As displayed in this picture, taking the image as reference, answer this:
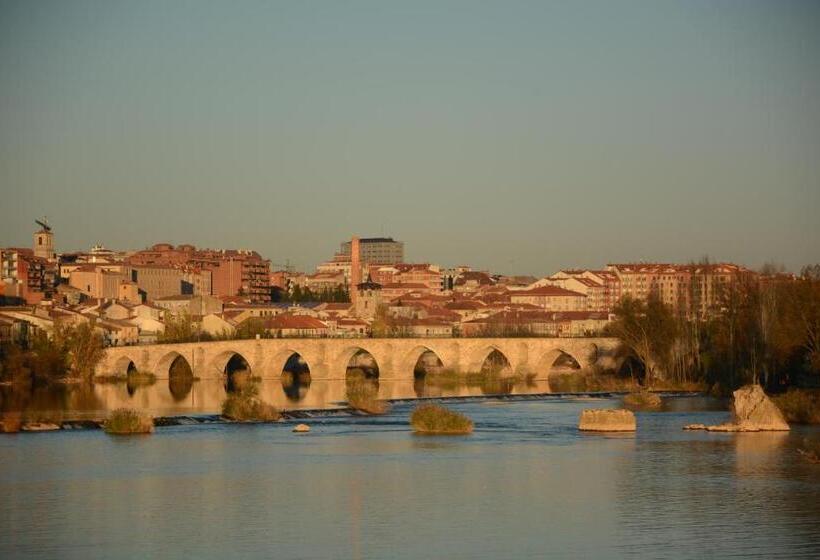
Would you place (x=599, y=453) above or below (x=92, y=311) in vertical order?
below

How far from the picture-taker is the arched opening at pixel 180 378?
5519 centimetres

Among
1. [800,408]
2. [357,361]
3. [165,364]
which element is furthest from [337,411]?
[357,361]

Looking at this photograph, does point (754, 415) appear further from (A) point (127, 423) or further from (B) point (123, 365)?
(B) point (123, 365)

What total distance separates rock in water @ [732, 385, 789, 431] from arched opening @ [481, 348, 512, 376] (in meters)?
22.9

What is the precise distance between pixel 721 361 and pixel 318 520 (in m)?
26.7

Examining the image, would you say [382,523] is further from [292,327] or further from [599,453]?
[292,327]

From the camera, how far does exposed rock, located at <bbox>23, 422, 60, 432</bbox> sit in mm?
38781

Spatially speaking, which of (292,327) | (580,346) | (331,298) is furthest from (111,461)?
(331,298)

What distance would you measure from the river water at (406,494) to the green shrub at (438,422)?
536 millimetres

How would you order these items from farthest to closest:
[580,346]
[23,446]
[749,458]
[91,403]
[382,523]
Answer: [580,346]
[91,403]
[23,446]
[749,458]
[382,523]

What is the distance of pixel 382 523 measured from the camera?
81.0ft

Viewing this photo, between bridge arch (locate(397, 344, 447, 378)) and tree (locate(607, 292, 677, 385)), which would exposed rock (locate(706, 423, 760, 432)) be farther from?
bridge arch (locate(397, 344, 447, 378))

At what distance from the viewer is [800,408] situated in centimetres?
3959

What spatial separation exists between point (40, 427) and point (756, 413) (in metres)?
17.3
